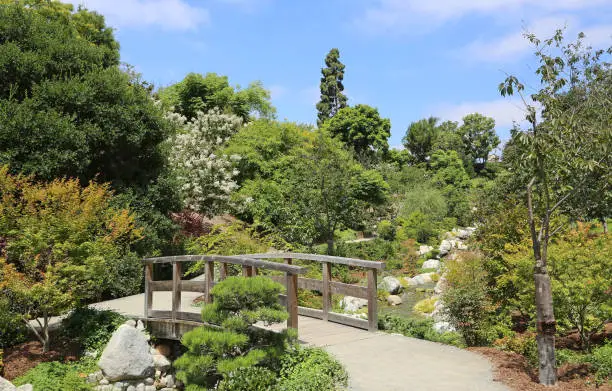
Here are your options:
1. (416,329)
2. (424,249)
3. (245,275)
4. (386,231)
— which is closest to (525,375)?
(416,329)

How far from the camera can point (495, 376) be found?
632cm

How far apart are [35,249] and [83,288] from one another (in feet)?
3.30

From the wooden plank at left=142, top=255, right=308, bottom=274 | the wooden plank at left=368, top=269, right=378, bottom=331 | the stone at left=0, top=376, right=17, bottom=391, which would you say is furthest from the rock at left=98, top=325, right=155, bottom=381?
the wooden plank at left=368, top=269, right=378, bottom=331

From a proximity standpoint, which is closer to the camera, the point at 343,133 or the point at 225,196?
the point at 225,196

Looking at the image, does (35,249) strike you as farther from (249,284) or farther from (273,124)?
(273,124)

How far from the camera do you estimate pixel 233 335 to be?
251 inches

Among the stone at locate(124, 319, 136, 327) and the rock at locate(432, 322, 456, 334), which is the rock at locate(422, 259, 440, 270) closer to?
the rock at locate(432, 322, 456, 334)

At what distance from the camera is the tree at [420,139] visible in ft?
147

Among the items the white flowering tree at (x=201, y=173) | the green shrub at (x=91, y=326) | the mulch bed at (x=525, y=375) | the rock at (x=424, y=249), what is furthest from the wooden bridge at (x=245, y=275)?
the rock at (x=424, y=249)

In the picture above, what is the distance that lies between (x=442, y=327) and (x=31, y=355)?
7.07 m

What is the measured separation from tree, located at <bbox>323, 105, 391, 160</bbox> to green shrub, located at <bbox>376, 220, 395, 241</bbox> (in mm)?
14201

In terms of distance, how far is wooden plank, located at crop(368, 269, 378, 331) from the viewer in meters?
8.11

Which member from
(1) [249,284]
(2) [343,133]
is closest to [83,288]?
(1) [249,284]

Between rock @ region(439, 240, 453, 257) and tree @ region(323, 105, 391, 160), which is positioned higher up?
tree @ region(323, 105, 391, 160)
